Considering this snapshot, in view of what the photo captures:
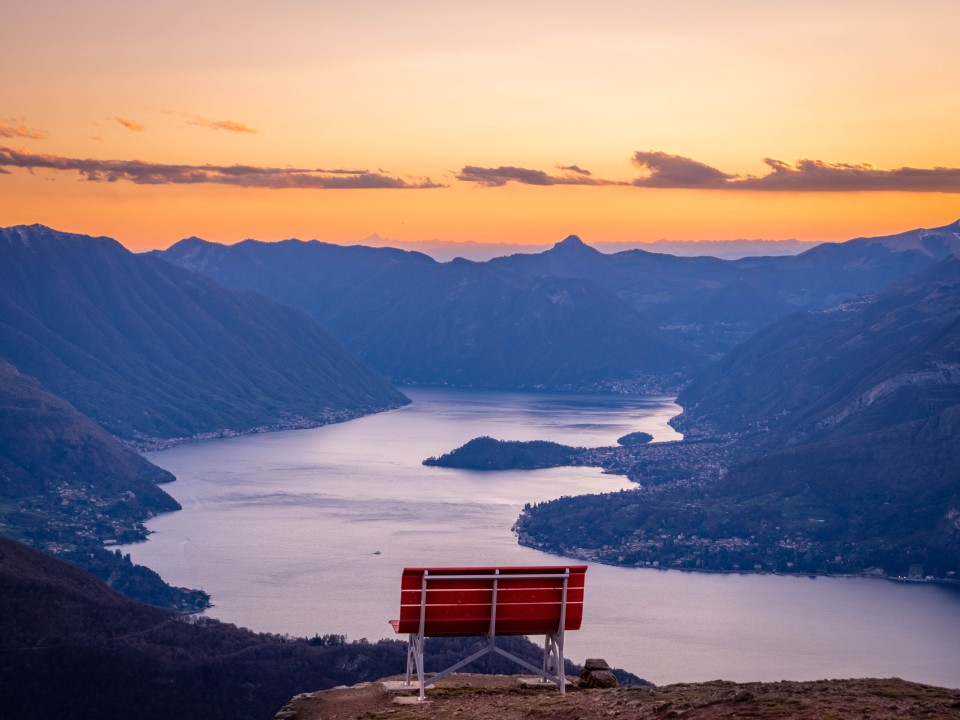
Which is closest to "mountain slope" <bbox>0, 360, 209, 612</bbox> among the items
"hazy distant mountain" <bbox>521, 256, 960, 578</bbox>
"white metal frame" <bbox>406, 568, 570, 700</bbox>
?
"hazy distant mountain" <bbox>521, 256, 960, 578</bbox>

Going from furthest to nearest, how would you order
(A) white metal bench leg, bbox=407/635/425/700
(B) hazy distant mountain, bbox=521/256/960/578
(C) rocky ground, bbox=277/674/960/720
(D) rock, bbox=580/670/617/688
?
(B) hazy distant mountain, bbox=521/256/960/578 < (D) rock, bbox=580/670/617/688 < (A) white metal bench leg, bbox=407/635/425/700 < (C) rocky ground, bbox=277/674/960/720

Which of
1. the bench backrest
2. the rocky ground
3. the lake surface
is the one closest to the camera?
the rocky ground

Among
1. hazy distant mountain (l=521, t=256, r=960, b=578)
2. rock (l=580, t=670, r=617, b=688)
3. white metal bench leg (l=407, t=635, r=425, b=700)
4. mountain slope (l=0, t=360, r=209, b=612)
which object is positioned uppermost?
white metal bench leg (l=407, t=635, r=425, b=700)

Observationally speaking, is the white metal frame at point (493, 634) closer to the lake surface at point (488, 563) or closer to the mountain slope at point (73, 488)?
the lake surface at point (488, 563)

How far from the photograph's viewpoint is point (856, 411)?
188875 mm

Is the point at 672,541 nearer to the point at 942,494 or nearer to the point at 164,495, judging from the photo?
the point at 942,494

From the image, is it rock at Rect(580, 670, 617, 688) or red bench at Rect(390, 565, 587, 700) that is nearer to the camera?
red bench at Rect(390, 565, 587, 700)

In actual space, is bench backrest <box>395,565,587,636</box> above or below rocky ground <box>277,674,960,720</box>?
above

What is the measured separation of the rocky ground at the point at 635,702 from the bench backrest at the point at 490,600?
1.28 m

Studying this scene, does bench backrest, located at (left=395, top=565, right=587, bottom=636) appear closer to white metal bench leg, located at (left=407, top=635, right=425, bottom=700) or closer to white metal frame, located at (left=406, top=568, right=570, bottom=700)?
white metal frame, located at (left=406, top=568, right=570, bottom=700)

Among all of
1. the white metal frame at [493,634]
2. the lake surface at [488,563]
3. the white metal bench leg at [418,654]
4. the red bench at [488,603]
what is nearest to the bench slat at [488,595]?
the red bench at [488,603]

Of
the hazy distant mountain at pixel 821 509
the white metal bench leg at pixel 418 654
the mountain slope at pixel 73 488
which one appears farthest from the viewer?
the hazy distant mountain at pixel 821 509

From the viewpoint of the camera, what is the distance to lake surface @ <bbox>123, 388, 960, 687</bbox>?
300ft

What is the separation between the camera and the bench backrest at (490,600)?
75.7 ft
